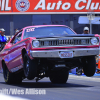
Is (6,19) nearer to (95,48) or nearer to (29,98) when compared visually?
(95,48)

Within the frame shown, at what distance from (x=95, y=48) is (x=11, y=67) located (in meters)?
2.48

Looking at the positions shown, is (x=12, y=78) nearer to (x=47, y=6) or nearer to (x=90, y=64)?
(x=90, y=64)

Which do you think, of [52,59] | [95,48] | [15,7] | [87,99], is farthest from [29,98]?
[15,7]

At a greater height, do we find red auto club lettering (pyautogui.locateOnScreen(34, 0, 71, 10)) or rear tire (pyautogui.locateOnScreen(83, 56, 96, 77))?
red auto club lettering (pyautogui.locateOnScreen(34, 0, 71, 10))

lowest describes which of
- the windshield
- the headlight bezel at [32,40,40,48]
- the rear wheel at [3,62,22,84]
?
the rear wheel at [3,62,22,84]

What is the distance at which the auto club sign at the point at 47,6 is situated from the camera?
2942 cm

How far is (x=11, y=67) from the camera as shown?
9.38 metres

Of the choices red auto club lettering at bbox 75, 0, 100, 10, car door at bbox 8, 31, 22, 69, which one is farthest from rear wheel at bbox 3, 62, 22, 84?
red auto club lettering at bbox 75, 0, 100, 10

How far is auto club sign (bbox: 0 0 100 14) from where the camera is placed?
29.4 metres

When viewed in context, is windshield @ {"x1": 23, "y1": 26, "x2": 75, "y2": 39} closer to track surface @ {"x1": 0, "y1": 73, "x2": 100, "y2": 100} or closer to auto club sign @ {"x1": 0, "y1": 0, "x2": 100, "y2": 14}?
track surface @ {"x1": 0, "y1": 73, "x2": 100, "y2": 100}

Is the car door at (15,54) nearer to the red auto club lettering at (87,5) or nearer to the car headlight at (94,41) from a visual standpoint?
the car headlight at (94,41)

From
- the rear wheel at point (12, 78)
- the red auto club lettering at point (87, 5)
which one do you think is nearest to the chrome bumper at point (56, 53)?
the rear wheel at point (12, 78)

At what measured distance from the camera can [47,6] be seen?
98.4 ft

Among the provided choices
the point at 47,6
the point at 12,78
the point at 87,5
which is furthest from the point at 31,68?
the point at 87,5
